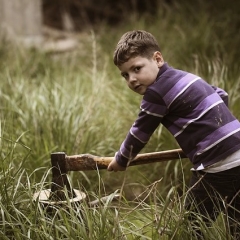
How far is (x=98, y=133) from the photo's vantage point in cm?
416

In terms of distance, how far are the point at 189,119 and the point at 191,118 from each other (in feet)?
0.04

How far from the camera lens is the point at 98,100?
435 centimetres

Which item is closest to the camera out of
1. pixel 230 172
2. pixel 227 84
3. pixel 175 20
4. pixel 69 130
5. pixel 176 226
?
pixel 176 226

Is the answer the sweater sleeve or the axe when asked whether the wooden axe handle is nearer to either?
the axe

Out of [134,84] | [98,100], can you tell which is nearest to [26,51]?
[98,100]

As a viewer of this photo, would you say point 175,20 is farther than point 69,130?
Yes

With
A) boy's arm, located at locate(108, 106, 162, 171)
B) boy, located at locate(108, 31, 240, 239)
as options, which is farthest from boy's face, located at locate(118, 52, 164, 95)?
boy's arm, located at locate(108, 106, 162, 171)

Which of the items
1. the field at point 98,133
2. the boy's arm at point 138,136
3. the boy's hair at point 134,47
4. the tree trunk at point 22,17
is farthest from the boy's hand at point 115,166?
the tree trunk at point 22,17

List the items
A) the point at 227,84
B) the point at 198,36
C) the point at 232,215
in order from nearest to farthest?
1. the point at 232,215
2. the point at 227,84
3. the point at 198,36

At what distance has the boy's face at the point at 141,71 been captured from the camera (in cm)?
272

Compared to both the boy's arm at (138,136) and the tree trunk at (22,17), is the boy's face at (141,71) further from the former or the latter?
the tree trunk at (22,17)

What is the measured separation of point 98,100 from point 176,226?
199 centimetres

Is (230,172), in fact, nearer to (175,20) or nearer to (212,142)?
(212,142)

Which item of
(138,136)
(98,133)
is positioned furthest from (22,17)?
(138,136)
